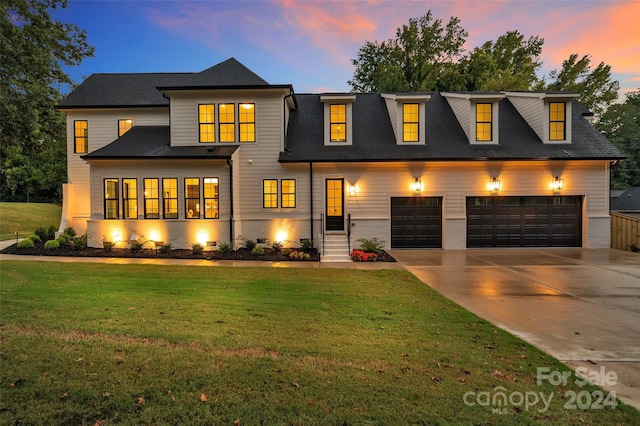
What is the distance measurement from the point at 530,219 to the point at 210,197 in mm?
15113

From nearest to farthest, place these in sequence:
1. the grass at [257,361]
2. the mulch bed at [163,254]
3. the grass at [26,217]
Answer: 1. the grass at [257,361]
2. the mulch bed at [163,254]
3. the grass at [26,217]

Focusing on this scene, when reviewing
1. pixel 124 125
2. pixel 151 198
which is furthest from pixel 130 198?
pixel 124 125

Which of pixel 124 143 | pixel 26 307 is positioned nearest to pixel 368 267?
pixel 26 307

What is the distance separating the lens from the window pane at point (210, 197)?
1360 centimetres

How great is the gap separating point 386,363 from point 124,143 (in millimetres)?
15415

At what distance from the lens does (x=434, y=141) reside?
15086mm

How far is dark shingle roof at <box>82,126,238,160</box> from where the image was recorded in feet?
42.9

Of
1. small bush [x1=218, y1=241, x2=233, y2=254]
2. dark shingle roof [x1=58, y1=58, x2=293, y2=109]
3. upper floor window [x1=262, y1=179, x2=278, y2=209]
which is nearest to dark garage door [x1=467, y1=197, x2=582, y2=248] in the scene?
upper floor window [x1=262, y1=179, x2=278, y2=209]

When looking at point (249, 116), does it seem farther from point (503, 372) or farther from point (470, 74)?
point (470, 74)

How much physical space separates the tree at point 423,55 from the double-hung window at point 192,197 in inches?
707

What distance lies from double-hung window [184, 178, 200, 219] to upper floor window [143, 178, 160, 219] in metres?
1.32

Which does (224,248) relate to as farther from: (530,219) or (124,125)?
(530,219)

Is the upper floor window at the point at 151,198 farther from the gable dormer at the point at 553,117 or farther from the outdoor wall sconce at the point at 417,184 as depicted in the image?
the gable dormer at the point at 553,117

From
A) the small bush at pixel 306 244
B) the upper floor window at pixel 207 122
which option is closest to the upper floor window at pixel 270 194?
the small bush at pixel 306 244
